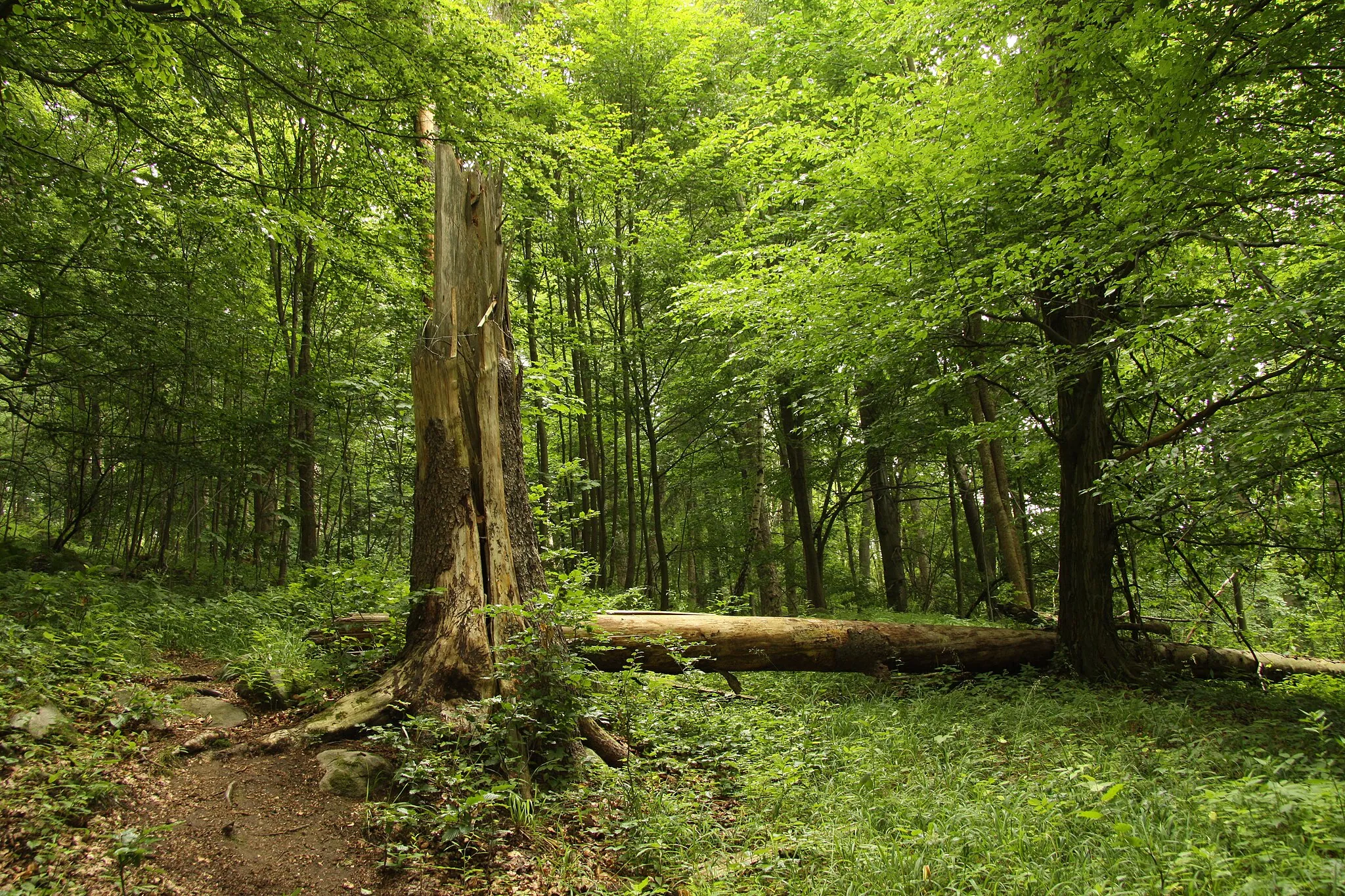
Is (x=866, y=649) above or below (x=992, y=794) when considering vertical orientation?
above

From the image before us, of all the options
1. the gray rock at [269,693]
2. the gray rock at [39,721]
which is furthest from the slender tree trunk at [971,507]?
the gray rock at [39,721]

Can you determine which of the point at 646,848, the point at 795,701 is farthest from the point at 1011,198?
the point at 646,848

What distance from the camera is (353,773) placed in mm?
3684

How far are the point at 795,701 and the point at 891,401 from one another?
709 cm

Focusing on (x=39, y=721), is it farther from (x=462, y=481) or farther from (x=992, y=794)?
(x=992, y=794)

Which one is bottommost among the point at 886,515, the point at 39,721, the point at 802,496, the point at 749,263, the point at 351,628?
the point at 39,721

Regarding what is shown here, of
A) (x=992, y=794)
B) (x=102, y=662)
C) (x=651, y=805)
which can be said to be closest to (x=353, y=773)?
(x=651, y=805)

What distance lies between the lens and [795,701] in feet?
22.4

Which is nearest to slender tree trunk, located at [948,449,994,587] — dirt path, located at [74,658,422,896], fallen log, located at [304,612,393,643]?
fallen log, located at [304,612,393,643]

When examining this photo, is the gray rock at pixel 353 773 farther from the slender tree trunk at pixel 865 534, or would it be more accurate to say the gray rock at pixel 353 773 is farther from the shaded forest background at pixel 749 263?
the slender tree trunk at pixel 865 534

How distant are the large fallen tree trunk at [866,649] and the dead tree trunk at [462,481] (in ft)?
6.27

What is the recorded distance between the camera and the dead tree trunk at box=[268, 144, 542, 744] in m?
4.21

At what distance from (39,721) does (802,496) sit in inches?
428

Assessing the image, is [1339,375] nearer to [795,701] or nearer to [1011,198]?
[1011,198]
